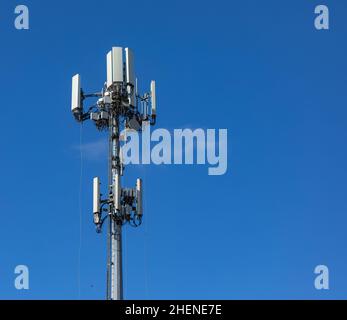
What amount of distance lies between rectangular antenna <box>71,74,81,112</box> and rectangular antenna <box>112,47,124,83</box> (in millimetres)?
2774

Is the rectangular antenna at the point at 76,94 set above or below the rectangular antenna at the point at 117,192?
above

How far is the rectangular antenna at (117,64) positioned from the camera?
56.8 metres

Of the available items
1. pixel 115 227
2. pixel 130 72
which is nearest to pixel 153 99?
pixel 130 72

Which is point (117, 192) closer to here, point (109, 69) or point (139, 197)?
point (139, 197)

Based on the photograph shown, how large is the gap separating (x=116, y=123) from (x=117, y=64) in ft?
12.9

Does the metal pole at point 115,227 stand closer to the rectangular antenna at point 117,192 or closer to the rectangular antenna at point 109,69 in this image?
the rectangular antenna at point 117,192

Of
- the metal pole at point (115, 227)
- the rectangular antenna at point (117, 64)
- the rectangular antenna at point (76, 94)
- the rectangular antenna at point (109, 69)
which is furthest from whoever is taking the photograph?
the rectangular antenna at point (76, 94)

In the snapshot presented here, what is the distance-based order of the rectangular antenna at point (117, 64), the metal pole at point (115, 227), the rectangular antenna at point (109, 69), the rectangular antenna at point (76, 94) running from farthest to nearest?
1. the rectangular antenna at point (76, 94)
2. the rectangular antenna at point (109, 69)
3. the rectangular antenna at point (117, 64)
4. the metal pole at point (115, 227)

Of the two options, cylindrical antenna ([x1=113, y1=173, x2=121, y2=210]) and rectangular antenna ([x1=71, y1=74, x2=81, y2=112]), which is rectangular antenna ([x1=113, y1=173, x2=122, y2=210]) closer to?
cylindrical antenna ([x1=113, y1=173, x2=121, y2=210])

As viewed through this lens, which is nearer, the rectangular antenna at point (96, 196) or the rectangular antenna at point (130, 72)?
the rectangular antenna at point (96, 196)

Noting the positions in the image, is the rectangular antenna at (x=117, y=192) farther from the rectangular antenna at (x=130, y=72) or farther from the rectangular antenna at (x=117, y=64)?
the rectangular antenna at (x=117, y=64)

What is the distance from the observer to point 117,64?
187 feet
